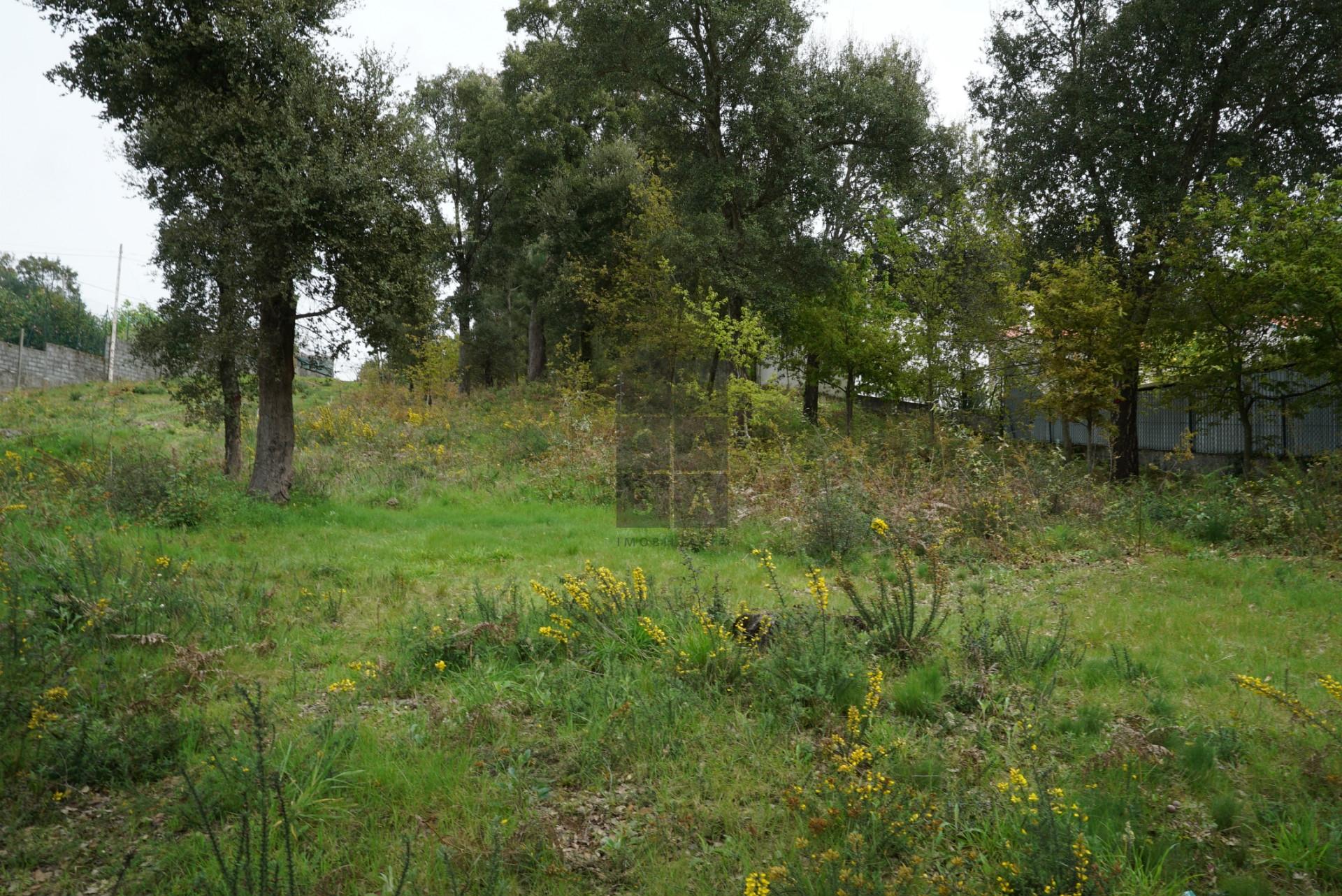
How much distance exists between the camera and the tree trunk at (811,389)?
80.6ft

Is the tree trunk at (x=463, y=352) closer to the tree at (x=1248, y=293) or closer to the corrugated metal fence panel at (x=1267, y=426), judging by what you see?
the tree at (x=1248, y=293)

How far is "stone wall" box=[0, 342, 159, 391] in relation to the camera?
2605cm

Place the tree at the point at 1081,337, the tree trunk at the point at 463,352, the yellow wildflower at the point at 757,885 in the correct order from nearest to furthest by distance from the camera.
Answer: the yellow wildflower at the point at 757,885 → the tree at the point at 1081,337 → the tree trunk at the point at 463,352

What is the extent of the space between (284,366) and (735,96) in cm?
1321

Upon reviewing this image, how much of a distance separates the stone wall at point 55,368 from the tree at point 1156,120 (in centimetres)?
2538

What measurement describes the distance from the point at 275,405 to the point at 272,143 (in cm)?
374

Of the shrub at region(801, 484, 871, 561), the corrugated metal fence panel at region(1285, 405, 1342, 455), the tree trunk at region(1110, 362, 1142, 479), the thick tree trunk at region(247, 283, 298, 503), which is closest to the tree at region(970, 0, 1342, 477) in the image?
the tree trunk at region(1110, 362, 1142, 479)

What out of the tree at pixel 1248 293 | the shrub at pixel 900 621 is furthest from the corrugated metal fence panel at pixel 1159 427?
the shrub at pixel 900 621

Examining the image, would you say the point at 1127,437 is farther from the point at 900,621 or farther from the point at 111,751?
the point at 111,751

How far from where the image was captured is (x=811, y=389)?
26.1 m

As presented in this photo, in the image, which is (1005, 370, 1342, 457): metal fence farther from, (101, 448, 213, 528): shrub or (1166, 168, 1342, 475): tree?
(101, 448, 213, 528): shrub

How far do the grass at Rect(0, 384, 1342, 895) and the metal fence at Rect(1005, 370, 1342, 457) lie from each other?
818cm

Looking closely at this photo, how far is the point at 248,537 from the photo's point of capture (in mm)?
9531

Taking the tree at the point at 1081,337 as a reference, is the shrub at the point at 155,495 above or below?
below
